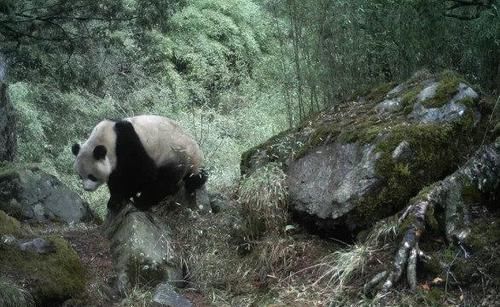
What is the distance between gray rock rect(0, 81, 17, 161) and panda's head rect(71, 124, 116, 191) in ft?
9.62

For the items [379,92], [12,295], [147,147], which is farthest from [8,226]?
[379,92]

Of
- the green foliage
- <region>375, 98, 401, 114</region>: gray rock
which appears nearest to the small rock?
the green foliage

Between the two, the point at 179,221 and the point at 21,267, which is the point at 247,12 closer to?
the point at 179,221

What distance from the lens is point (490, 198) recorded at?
501cm

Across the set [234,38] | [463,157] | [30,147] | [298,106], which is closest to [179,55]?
[234,38]

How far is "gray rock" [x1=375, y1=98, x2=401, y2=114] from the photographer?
6.61 metres

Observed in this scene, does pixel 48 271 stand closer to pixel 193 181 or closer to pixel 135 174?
pixel 135 174

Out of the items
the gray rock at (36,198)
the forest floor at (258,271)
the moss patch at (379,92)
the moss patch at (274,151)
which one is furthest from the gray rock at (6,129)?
the moss patch at (379,92)

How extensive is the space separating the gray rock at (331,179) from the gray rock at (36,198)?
326cm

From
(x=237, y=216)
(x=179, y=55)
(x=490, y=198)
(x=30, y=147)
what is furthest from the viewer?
(x=179, y=55)

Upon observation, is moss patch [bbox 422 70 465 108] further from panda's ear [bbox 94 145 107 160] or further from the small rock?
the small rock

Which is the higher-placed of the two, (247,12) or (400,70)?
(400,70)

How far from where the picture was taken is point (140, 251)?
20.0ft

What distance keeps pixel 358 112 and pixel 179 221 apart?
2.46 metres
